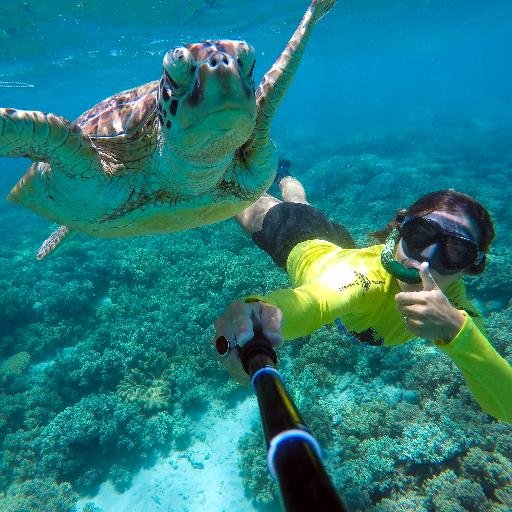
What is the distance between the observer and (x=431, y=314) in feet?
5.67

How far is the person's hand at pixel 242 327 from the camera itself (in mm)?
1170

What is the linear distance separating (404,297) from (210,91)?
1.29 metres

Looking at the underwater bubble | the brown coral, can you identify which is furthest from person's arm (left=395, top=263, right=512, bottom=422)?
the underwater bubble

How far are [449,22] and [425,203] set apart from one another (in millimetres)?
41192

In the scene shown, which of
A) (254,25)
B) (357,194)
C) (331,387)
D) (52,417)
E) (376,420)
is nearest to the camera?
(376,420)

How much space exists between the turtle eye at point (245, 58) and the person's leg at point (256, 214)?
2334mm

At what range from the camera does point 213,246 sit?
9016 millimetres

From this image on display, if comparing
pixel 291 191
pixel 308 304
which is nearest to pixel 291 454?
pixel 308 304

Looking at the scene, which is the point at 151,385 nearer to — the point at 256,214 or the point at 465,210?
the point at 256,214

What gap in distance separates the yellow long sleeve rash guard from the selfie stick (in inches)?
26.3

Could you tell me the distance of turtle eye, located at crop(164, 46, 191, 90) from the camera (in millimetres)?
1504

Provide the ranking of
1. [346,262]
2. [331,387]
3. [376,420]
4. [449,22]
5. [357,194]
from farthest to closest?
[449,22] < [357,194] < [331,387] < [376,420] < [346,262]

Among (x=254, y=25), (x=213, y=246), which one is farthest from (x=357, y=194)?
(x=254, y=25)

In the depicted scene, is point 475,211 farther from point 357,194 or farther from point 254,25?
point 254,25
